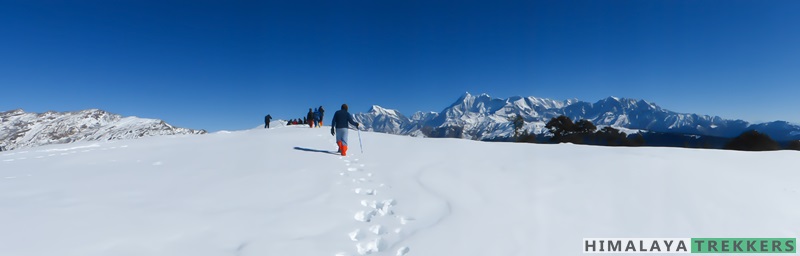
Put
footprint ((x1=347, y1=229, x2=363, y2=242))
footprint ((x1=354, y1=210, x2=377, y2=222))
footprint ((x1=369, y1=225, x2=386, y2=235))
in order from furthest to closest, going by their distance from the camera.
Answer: footprint ((x1=354, y1=210, x2=377, y2=222)), footprint ((x1=369, y1=225, x2=386, y2=235)), footprint ((x1=347, y1=229, x2=363, y2=242))

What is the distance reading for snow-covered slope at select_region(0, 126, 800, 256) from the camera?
5531 millimetres

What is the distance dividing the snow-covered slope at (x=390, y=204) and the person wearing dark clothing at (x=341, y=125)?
274cm

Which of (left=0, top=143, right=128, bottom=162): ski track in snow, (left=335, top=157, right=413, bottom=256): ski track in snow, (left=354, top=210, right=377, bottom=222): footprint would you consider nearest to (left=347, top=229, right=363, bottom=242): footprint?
(left=335, top=157, right=413, bottom=256): ski track in snow

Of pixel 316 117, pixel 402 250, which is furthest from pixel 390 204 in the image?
pixel 316 117

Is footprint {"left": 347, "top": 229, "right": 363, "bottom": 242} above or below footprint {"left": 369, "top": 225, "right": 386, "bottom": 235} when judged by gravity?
below

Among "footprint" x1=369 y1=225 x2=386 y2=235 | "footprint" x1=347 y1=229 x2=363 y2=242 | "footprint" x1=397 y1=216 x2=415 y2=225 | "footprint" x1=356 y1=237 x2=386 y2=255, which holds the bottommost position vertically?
"footprint" x1=356 y1=237 x2=386 y2=255

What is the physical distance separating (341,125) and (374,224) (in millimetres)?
A: 8730

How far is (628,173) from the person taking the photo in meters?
9.12

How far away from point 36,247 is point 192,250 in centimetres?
203

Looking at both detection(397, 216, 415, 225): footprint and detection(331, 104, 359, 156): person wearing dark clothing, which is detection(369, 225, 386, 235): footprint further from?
detection(331, 104, 359, 156): person wearing dark clothing

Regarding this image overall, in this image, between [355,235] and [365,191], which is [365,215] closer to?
[355,235]

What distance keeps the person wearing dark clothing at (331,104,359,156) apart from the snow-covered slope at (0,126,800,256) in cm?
274

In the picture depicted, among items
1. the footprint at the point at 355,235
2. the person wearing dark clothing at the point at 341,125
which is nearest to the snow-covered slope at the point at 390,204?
the footprint at the point at 355,235

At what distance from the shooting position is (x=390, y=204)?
7.71 m
